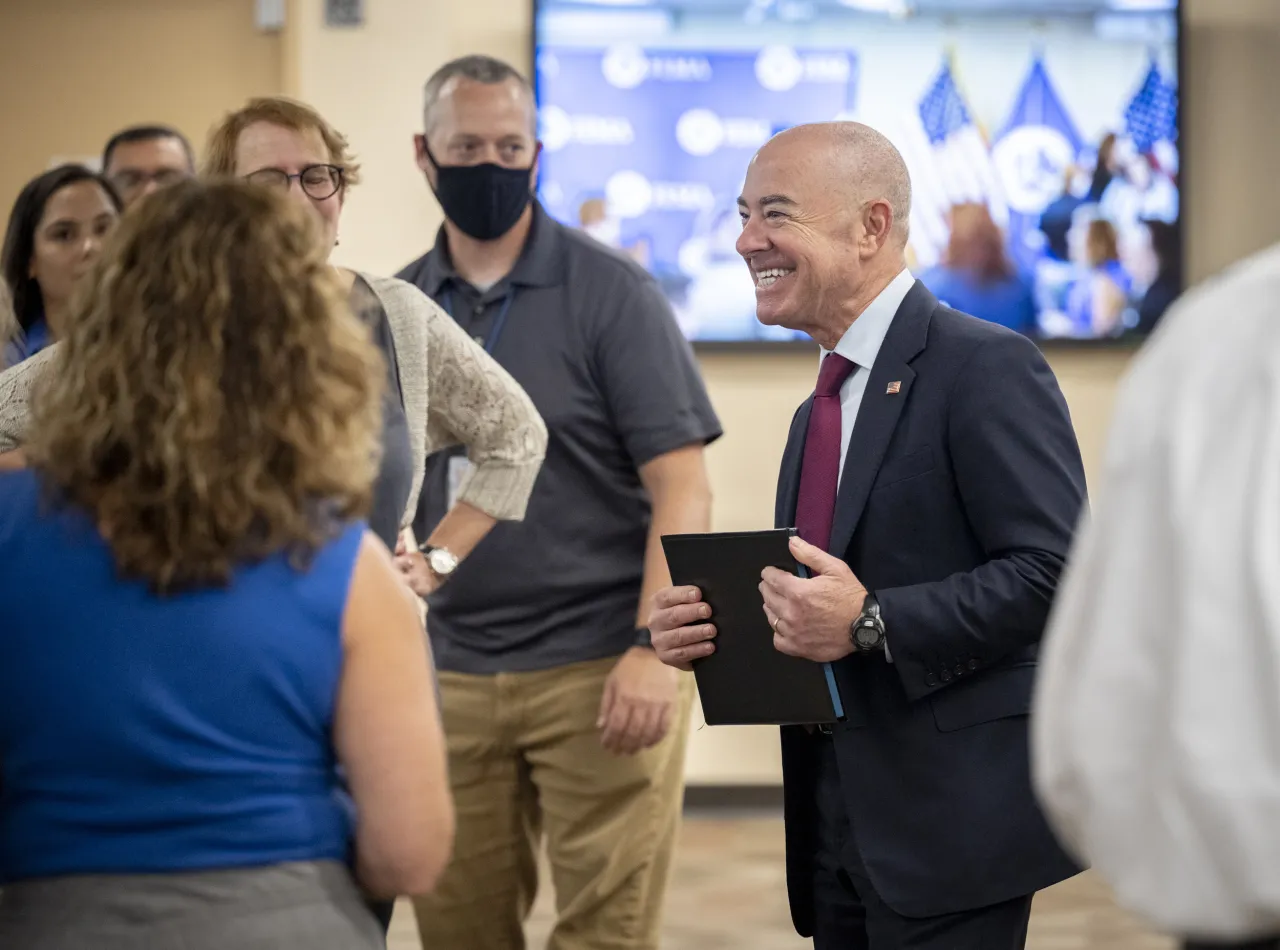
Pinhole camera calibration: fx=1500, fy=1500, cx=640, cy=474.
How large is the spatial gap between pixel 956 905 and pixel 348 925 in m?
0.88

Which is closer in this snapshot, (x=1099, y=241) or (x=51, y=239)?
(x=51, y=239)

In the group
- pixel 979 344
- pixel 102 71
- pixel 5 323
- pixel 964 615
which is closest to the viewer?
Result: pixel 964 615

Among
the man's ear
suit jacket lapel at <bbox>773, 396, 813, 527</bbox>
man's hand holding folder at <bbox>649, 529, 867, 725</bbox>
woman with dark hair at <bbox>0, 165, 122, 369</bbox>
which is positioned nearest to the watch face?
man's hand holding folder at <bbox>649, 529, 867, 725</bbox>

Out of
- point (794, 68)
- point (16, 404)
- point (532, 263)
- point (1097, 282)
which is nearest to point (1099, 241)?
point (1097, 282)

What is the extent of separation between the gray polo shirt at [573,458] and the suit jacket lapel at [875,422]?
810 millimetres

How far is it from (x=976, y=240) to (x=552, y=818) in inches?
118

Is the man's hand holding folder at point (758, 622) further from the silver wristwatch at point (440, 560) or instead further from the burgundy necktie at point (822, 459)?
the silver wristwatch at point (440, 560)

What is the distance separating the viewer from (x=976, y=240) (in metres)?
5.13

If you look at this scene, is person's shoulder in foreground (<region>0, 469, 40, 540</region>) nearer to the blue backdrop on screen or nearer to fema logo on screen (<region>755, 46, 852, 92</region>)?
the blue backdrop on screen

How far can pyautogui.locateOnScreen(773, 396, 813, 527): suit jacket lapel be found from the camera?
2205 mm

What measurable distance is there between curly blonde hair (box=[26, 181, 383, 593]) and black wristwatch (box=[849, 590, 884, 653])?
30.4 inches

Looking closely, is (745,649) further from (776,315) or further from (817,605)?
(776,315)

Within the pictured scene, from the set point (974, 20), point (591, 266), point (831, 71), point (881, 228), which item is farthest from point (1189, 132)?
point (881, 228)

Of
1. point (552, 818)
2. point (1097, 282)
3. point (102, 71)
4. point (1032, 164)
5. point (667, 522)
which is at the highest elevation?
point (102, 71)
